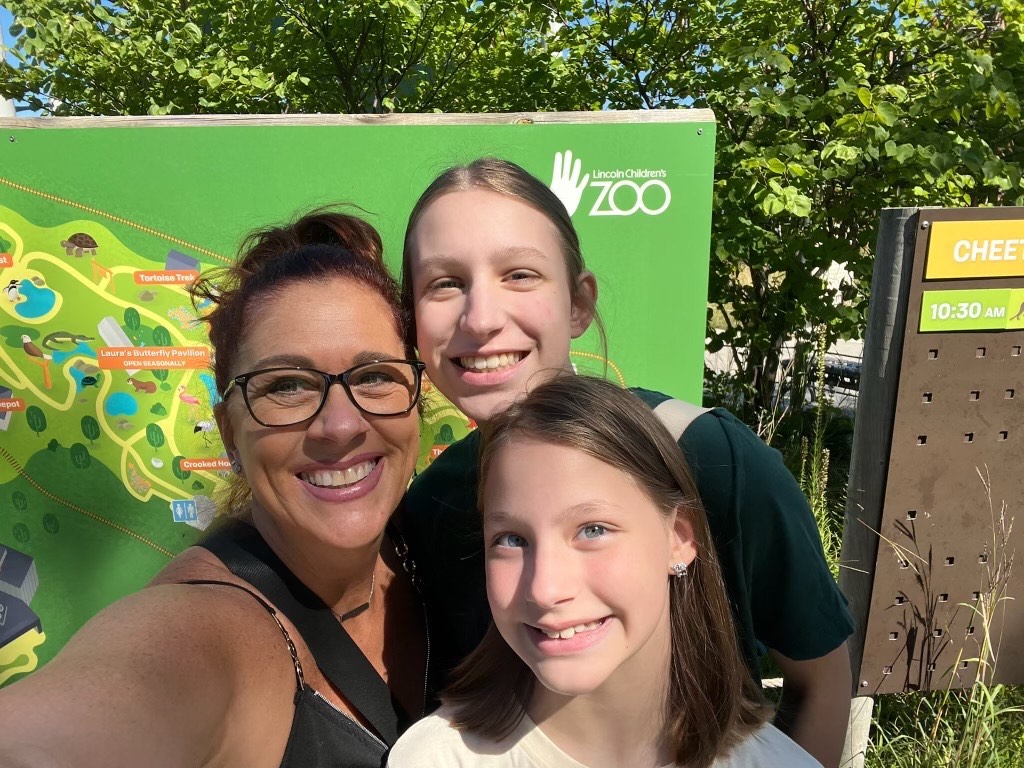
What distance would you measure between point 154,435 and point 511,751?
6.66 ft

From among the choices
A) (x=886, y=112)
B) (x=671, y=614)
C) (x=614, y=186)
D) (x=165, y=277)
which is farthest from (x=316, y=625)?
(x=886, y=112)

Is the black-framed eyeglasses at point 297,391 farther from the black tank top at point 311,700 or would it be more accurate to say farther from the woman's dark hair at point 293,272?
the black tank top at point 311,700

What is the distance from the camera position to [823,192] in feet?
15.8

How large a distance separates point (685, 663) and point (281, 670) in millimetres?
779

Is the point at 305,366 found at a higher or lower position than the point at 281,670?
higher

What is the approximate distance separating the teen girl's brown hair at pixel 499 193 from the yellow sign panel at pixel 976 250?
1.13 metres

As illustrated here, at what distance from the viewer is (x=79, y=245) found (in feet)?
9.03

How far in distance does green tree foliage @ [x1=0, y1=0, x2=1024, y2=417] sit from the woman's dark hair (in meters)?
2.48

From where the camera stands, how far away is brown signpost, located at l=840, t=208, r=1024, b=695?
228 cm

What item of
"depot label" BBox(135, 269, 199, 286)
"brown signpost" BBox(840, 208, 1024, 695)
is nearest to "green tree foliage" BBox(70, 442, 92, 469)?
"depot label" BBox(135, 269, 199, 286)

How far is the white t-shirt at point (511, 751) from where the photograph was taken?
56.2 inches

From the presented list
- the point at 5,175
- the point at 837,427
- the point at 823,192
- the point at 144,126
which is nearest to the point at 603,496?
the point at 144,126

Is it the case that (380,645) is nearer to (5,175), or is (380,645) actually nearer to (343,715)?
(343,715)

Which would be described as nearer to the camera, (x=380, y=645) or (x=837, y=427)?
(x=380, y=645)
